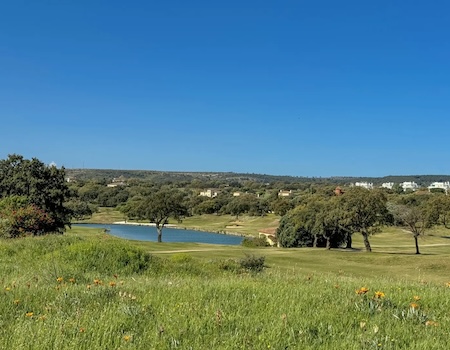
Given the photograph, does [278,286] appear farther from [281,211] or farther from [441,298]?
[281,211]

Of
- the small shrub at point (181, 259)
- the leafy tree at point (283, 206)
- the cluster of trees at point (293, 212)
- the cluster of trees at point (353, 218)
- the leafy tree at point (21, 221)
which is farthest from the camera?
the leafy tree at point (283, 206)

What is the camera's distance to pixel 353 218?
52281mm

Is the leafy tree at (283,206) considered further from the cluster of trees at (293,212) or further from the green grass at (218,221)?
the cluster of trees at (293,212)

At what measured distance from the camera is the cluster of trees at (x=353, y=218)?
2036 inches

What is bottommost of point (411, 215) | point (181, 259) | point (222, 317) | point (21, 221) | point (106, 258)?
point (181, 259)

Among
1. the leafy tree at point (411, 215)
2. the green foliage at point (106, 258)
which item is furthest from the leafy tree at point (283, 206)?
the green foliage at point (106, 258)

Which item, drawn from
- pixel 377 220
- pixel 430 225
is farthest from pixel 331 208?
pixel 430 225

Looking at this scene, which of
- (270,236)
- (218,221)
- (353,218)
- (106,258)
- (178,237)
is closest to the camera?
(106,258)

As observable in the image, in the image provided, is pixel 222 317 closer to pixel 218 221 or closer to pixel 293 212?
pixel 293 212

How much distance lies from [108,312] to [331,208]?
179 ft

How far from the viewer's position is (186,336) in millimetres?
4109

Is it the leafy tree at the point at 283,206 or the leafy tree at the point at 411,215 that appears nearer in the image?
the leafy tree at the point at 411,215

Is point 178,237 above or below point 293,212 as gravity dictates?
below

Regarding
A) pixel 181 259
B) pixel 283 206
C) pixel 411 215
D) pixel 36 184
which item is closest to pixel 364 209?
pixel 411 215
